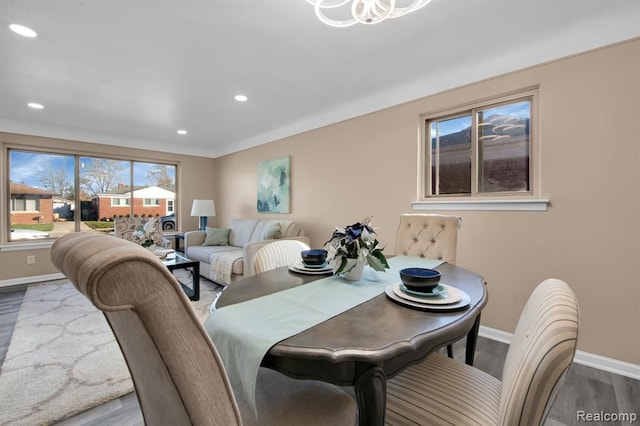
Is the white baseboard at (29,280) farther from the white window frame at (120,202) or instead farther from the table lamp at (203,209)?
the table lamp at (203,209)

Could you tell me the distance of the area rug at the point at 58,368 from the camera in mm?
1554

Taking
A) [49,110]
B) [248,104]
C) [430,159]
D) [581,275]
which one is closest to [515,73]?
[430,159]

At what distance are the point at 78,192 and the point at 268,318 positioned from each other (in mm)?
5243

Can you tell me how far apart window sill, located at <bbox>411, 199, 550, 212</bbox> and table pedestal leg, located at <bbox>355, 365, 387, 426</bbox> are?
2072mm

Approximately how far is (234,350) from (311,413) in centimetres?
33

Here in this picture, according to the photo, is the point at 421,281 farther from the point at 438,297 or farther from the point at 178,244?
the point at 178,244

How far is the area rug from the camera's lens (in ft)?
5.10

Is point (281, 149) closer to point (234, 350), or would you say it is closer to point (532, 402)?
point (234, 350)

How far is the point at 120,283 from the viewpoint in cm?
42

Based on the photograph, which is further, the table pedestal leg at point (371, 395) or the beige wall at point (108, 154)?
→ the beige wall at point (108, 154)

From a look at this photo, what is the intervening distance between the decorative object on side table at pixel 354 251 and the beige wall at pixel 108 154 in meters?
4.95

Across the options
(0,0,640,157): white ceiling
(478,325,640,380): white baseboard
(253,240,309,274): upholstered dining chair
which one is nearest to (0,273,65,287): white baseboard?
(0,0,640,157): white ceiling

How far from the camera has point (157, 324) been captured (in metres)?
0.46

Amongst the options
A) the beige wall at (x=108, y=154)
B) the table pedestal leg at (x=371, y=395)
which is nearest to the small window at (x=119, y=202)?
the beige wall at (x=108, y=154)
